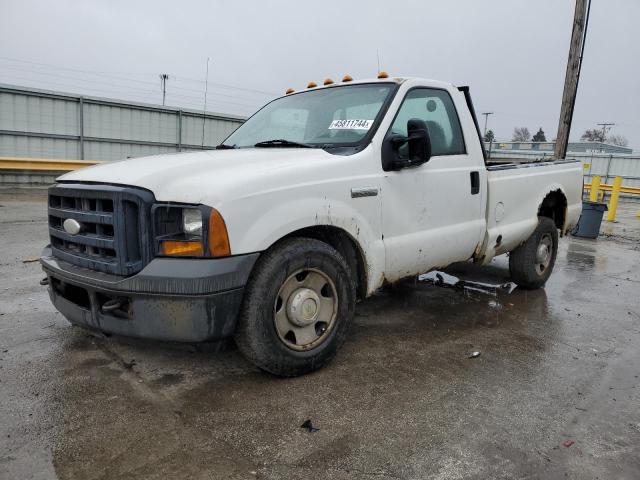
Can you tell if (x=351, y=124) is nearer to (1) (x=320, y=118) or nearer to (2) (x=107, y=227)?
(1) (x=320, y=118)

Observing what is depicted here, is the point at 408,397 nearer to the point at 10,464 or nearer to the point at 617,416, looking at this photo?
the point at 617,416

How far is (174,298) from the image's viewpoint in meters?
2.52

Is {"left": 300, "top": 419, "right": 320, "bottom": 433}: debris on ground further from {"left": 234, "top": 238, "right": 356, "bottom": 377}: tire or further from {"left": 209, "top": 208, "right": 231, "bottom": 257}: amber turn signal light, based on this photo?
{"left": 209, "top": 208, "right": 231, "bottom": 257}: amber turn signal light

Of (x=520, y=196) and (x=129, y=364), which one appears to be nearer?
(x=129, y=364)

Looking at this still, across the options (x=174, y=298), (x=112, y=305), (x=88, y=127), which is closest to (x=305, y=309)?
(x=174, y=298)

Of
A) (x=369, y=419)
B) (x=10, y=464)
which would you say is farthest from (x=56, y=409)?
(x=369, y=419)

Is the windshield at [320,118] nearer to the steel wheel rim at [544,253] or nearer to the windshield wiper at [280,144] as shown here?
the windshield wiper at [280,144]

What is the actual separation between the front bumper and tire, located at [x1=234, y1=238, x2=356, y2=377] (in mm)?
108

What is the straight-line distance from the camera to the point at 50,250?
3234 mm

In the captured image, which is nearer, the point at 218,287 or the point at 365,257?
the point at 218,287

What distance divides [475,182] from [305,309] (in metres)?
2.08

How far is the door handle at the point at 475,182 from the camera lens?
4.13 meters

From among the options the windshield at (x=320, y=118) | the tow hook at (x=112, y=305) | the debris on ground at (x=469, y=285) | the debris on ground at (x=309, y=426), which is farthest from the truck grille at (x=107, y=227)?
the debris on ground at (x=469, y=285)

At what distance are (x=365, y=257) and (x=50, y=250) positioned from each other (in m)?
2.11
